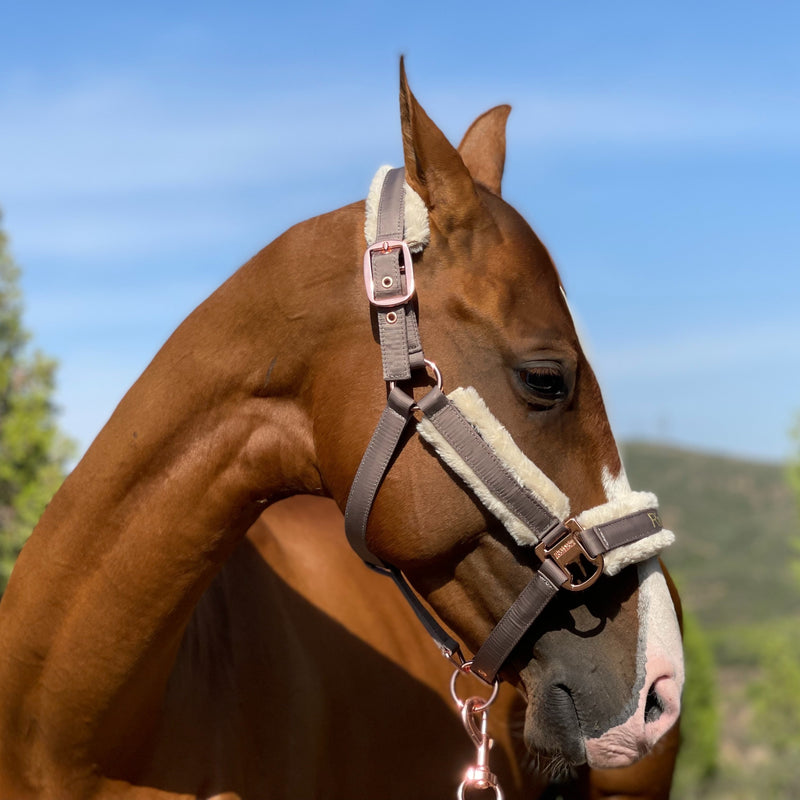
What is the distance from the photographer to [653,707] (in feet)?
7.82

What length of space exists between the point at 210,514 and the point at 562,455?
0.98 metres

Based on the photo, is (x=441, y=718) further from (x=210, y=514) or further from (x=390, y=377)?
(x=390, y=377)

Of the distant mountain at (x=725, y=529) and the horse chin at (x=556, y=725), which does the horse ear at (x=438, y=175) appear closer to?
the horse chin at (x=556, y=725)

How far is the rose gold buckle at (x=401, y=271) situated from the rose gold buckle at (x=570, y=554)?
0.71 metres

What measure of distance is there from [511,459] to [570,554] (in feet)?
0.91

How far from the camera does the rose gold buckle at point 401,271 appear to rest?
240cm

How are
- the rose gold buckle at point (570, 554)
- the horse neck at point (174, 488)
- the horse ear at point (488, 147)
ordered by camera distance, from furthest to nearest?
the horse ear at point (488, 147), the horse neck at point (174, 488), the rose gold buckle at point (570, 554)

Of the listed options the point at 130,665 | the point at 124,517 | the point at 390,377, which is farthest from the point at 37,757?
the point at 390,377

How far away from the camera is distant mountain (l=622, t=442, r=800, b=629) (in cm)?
6319

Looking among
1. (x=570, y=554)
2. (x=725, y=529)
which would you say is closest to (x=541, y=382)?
(x=570, y=554)

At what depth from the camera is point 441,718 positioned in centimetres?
376

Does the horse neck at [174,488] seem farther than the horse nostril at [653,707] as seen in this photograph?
Yes

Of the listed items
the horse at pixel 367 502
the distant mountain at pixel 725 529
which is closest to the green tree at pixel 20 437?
the horse at pixel 367 502

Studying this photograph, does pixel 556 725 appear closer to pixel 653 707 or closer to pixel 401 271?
pixel 653 707
